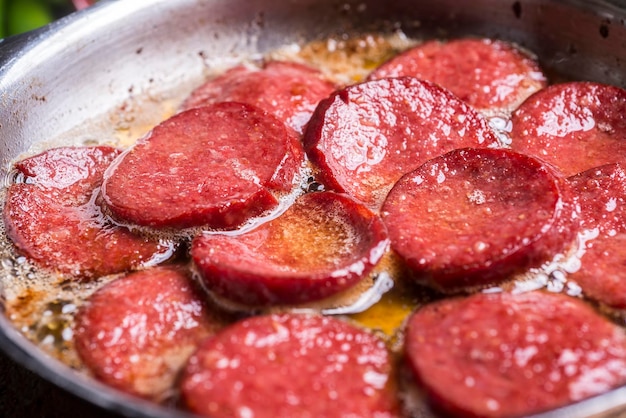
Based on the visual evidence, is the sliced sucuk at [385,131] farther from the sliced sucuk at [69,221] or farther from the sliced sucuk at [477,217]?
the sliced sucuk at [69,221]

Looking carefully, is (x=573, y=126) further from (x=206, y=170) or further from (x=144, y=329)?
(x=144, y=329)

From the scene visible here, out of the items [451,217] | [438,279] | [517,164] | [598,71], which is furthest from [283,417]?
[598,71]

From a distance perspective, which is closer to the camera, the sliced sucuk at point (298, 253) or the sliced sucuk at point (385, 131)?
the sliced sucuk at point (298, 253)

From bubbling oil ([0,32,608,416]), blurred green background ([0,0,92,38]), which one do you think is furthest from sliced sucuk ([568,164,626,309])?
blurred green background ([0,0,92,38])

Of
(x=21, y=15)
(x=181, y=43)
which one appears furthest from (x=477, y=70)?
(x=21, y=15)

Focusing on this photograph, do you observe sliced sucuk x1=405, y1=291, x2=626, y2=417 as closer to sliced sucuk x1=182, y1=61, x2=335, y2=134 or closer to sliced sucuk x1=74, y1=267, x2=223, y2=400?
sliced sucuk x1=74, y1=267, x2=223, y2=400

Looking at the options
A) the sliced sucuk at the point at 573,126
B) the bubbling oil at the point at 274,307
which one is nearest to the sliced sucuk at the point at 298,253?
the bubbling oil at the point at 274,307

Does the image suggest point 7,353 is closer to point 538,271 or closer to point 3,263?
point 3,263
